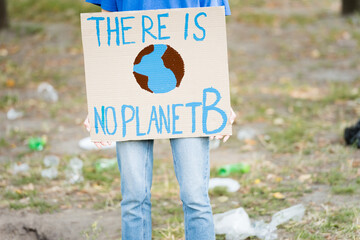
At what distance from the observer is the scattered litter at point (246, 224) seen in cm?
322

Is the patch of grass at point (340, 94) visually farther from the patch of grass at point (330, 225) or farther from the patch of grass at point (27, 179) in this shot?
the patch of grass at point (27, 179)

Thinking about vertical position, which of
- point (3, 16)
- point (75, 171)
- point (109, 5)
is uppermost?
point (3, 16)

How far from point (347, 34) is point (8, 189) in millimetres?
7302

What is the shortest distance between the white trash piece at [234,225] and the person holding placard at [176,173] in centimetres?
75

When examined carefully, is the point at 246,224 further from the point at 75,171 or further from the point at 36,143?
A: the point at 36,143

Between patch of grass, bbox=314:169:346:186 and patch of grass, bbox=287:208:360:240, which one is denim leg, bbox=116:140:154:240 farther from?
patch of grass, bbox=314:169:346:186

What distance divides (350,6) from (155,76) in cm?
921

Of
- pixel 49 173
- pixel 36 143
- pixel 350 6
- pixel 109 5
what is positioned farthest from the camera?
pixel 350 6

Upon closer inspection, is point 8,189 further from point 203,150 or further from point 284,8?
point 284,8

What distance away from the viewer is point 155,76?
8.18 ft

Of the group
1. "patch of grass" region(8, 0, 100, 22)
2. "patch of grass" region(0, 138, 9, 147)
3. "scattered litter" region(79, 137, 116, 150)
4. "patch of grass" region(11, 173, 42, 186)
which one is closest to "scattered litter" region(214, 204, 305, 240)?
"patch of grass" region(11, 173, 42, 186)

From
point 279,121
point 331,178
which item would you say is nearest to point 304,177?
point 331,178

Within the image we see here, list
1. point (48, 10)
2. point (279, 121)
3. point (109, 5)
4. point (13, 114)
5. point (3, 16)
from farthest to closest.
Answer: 1. point (48, 10)
2. point (3, 16)
3. point (13, 114)
4. point (279, 121)
5. point (109, 5)

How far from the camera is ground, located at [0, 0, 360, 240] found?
11.9 feet
